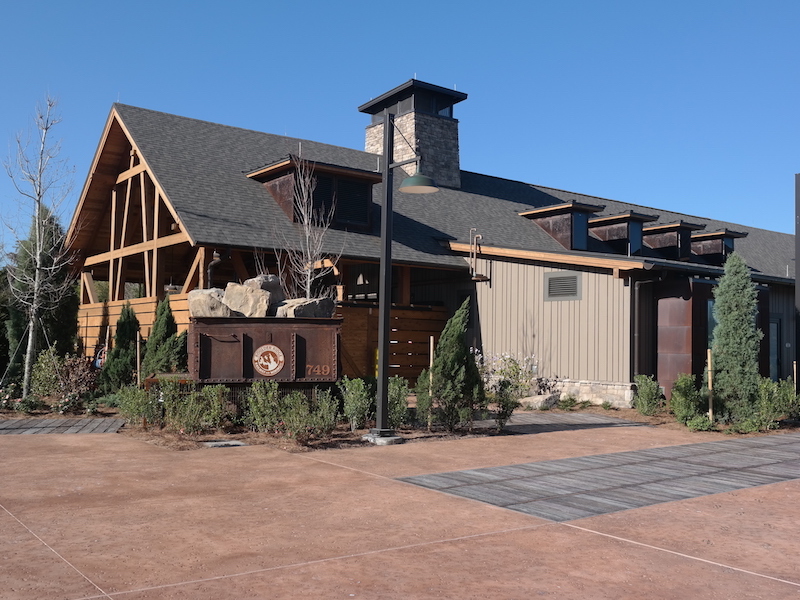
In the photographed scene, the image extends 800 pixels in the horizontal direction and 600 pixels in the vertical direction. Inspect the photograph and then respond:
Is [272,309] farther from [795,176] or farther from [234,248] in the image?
[795,176]

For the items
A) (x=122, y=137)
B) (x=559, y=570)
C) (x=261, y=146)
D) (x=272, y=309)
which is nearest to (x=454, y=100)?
(x=261, y=146)

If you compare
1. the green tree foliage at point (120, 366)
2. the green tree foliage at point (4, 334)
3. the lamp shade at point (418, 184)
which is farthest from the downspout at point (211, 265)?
the lamp shade at point (418, 184)

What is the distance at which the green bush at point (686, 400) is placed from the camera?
1398 centimetres

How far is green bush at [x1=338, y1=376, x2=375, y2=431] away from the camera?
41.1ft

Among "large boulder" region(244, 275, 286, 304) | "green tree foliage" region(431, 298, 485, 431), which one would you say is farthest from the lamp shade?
"large boulder" region(244, 275, 286, 304)

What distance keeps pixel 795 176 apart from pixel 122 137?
18.6 metres

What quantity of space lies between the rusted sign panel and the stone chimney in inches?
615

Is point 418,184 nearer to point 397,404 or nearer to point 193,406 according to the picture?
point 397,404

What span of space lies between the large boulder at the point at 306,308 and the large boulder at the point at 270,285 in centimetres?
28

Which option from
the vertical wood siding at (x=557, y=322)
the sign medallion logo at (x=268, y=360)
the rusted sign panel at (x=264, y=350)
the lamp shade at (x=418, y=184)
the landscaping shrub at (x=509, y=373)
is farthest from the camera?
the landscaping shrub at (x=509, y=373)

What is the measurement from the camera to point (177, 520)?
253 inches

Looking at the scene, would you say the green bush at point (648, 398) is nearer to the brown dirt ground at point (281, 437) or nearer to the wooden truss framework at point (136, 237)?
the brown dirt ground at point (281, 437)

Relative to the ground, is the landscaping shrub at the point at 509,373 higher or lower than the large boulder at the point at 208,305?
lower

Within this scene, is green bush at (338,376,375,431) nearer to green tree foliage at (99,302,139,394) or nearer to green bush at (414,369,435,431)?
A: green bush at (414,369,435,431)
